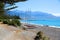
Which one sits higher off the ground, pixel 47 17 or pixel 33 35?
pixel 33 35

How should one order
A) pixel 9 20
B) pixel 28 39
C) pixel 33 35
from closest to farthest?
pixel 28 39, pixel 33 35, pixel 9 20

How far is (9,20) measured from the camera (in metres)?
12.4

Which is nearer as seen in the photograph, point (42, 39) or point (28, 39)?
point (28, 39)

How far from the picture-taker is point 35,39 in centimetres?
1022

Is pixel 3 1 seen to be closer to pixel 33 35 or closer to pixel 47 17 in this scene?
pixel 33 35

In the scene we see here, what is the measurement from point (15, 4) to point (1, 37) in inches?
152

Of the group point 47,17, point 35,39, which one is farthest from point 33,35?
point 47,17

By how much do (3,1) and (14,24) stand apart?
2.02 metres

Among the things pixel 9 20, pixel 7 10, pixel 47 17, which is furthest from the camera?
pixel 47 17

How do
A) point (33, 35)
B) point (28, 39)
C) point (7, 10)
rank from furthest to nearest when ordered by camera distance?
point (7, 10)
point (33, 35)
point (28, 39)

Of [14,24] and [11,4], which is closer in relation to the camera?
[11,4]

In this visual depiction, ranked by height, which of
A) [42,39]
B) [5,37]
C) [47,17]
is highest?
[5,37]

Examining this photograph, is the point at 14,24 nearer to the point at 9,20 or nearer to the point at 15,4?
the point at 9,20

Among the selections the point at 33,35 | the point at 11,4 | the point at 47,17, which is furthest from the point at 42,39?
the point at 47,17
